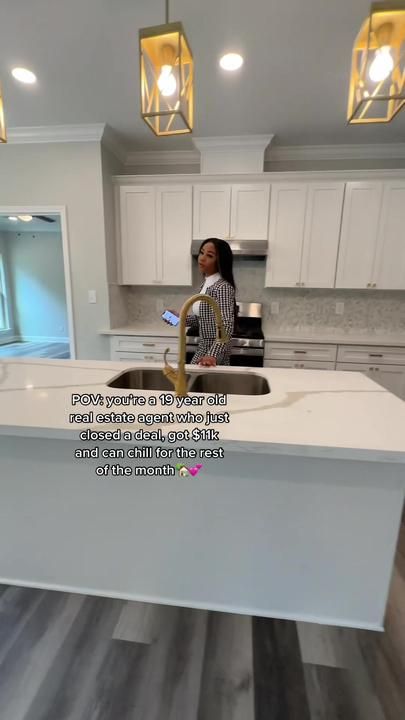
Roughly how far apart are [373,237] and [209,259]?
2.13 meters

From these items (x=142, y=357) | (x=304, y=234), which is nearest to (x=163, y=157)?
(x=304, y=234)

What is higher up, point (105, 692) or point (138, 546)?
point (138, 546)

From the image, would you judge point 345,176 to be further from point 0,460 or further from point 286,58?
point 0,460

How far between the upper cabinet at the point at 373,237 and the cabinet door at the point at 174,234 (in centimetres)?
151

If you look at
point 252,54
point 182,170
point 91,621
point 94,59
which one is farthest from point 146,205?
point 91,621

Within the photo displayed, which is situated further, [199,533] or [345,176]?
[345,176]

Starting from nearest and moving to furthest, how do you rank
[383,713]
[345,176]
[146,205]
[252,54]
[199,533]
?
[383,713] < [199,533] < [252,54] < [345,176] < [146,205]

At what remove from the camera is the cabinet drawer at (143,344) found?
3.18m

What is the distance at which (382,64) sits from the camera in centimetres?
97

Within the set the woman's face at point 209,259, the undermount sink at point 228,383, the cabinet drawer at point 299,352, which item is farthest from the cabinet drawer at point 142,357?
the undermount sink at point 228,383

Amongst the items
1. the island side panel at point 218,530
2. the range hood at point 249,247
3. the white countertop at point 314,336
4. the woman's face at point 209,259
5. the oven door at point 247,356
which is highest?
the range hood at point 249,247

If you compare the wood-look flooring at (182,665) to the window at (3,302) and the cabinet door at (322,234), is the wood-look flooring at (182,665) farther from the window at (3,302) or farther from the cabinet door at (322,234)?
the window at (3,302)

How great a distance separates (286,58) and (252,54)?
0.22 metres

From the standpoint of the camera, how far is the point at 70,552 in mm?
1306
